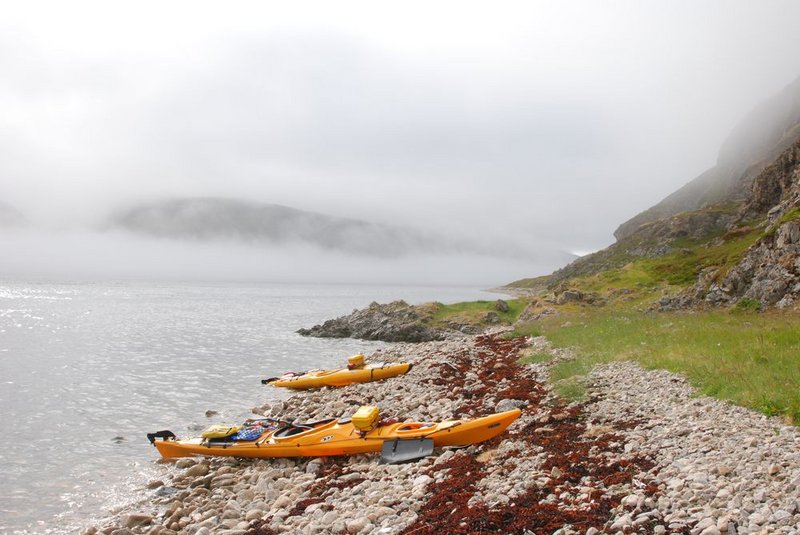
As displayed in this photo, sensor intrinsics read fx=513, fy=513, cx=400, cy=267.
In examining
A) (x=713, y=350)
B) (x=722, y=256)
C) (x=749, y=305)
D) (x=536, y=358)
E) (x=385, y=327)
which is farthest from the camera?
(x=722, y=256)

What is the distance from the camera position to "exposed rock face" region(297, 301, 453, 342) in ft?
202

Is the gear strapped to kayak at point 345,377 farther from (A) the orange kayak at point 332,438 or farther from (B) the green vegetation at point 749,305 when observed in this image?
(B) the green vegetation at point 749,305

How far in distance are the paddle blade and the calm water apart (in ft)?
26.8

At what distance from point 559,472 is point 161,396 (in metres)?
27.1

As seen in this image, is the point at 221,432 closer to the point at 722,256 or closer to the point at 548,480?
the point at 548,480

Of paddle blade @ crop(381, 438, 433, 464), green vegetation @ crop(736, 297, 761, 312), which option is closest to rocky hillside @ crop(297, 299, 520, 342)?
green vegetation @ crop(736, 297, 761, 312)

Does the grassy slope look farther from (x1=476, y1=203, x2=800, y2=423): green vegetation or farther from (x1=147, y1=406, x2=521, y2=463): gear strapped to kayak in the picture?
(x1=147, y1=406, x2=521, y2=463): gear strapped to kayak

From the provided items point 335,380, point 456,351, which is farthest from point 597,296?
point 335,380

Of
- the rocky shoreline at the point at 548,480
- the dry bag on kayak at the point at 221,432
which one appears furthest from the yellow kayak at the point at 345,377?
the dry bag on kayak at the point at 221,432

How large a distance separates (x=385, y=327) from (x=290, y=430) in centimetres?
4586

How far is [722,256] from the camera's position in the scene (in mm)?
66250

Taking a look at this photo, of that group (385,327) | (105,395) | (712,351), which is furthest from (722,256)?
(105,395)

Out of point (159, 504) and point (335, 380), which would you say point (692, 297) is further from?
point (159, 504)

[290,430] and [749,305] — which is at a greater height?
[749,305]
